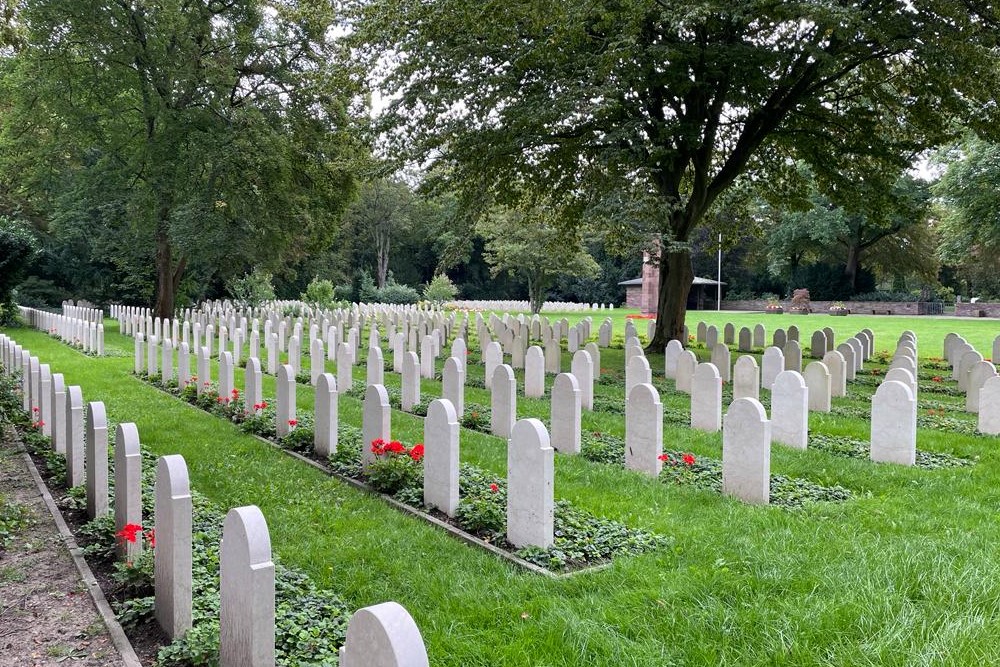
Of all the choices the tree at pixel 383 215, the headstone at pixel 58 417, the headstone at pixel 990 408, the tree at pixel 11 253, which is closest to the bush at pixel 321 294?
the tree at pixel 11 253

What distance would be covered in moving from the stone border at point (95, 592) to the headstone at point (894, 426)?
19.7 feet

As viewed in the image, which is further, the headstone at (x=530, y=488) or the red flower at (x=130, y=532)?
A: the headstone at (x=530, y=488)

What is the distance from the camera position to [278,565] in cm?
392

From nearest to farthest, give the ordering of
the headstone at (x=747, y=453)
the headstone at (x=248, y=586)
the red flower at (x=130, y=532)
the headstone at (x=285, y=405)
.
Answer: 1. the headstone at (x=248, y=586)
2. the red flower at (x=130, y=532)
3. the headstone at (x=747, y=453)
4. the headstone at (x=285, y=405)

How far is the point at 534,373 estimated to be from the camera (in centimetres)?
1012

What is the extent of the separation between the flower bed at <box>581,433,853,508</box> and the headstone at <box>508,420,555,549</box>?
1.76 m

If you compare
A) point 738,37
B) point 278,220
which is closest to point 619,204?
point 738,37

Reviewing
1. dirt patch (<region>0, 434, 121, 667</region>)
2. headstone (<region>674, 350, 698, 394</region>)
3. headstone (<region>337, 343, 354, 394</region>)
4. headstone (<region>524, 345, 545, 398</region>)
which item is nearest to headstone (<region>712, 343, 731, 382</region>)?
headstone (<region>674, 350, 698, 394</region>)

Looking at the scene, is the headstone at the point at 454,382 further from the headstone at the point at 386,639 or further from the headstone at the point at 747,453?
the headstone at the point at 386,639

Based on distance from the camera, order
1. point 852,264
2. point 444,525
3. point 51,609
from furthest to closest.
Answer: point 852,264
point 444,525
point 51,609

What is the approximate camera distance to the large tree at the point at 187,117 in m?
19.2

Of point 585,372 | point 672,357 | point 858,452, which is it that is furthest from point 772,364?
point 858,452

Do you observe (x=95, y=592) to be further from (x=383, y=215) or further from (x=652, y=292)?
(x=383, y=215)

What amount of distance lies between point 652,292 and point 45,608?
45.6 meters
